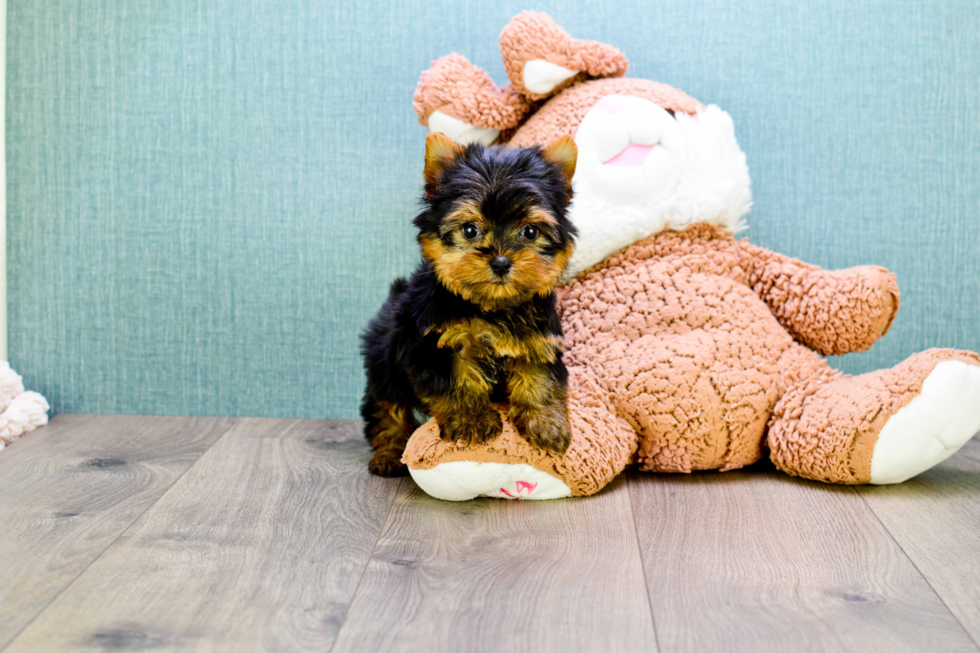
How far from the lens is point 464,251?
60.9 inches

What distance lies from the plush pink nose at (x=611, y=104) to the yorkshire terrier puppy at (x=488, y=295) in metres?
0.37

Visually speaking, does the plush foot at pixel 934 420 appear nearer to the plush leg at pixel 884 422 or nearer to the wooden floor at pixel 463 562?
the plush leg at pixel 884 422

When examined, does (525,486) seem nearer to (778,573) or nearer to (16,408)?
(778,573)

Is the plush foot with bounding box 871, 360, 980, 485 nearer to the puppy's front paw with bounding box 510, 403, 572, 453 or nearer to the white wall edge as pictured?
the puppy's front paw with bounding box 510, 403, 572, 453

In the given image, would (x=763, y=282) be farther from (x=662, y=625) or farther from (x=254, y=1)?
(x=254, y=1)

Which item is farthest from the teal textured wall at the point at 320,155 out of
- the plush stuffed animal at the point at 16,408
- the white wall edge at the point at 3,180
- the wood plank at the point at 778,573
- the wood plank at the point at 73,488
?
the wood plank at the point at 778,573

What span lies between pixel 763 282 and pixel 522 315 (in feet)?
2.64

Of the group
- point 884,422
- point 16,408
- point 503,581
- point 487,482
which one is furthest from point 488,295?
point 16,408

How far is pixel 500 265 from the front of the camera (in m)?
1.50

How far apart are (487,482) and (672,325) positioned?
625 millimetres

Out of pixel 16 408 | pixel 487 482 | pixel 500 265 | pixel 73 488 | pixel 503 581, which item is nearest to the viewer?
pixel 503 581

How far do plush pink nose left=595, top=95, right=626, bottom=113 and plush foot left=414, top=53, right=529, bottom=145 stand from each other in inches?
9.4

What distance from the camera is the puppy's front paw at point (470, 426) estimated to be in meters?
1.69

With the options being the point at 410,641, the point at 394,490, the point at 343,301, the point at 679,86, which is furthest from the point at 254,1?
the point at 410,641
